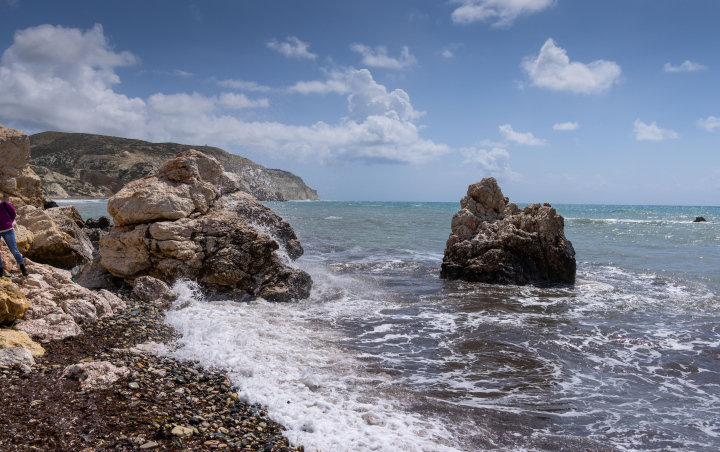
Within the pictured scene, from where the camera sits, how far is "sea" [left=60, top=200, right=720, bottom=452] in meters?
4.58

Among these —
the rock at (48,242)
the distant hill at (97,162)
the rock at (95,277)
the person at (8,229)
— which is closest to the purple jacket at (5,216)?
the person at (8,229)

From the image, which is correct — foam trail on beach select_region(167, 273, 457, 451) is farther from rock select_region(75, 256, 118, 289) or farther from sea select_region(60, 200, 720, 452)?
rock select_region(75, 256, 118, 289)

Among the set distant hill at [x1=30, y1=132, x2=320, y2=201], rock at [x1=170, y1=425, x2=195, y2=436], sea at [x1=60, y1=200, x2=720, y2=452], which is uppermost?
distant hill at [x1=30, y1=132, x2=320, y2=201]

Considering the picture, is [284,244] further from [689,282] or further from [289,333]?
[689,282]

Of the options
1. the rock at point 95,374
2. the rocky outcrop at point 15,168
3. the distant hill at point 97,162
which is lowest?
the rock at point 95,374

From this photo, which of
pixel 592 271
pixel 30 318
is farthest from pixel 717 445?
pixel 592 271

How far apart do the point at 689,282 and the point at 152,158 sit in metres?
108

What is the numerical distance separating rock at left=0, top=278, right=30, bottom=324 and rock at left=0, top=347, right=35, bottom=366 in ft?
3.11

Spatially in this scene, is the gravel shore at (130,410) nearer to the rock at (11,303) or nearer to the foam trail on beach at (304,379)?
the foam trail on beach at (304,379)

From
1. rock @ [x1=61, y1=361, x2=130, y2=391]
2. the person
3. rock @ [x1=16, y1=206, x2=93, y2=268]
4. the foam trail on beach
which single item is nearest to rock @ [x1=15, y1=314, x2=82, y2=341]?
rock @ [x1=61, y1=361, x2=130, y2=391]

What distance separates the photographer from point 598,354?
23.4 feet

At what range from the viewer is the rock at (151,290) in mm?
8188

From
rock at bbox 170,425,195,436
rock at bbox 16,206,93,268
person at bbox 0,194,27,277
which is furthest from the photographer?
rock at bbox 16,206,93,268

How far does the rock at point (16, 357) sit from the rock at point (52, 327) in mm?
758
